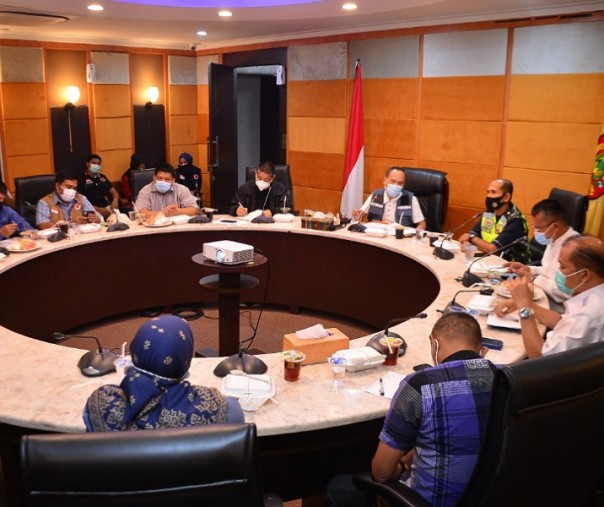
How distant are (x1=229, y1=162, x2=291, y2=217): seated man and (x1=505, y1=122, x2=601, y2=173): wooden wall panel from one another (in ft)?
6.67

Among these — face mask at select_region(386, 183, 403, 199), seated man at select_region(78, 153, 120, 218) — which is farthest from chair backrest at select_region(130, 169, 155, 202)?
face mask at select_region(386, 183, 403, 199)

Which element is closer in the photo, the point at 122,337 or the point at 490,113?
the point at 122,337

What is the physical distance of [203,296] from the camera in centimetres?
502

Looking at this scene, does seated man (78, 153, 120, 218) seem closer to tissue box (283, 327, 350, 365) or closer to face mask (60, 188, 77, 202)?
face mask (60, 188, 77, 202)

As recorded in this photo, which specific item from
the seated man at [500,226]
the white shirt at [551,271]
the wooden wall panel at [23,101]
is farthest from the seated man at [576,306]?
the wooden wall panel at [23,101]

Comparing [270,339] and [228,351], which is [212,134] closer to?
[270,339]

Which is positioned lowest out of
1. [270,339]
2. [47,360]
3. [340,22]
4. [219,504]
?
[270,339]

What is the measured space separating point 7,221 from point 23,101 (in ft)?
10.3

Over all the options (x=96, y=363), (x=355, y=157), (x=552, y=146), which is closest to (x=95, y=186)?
(x=355, y=157)

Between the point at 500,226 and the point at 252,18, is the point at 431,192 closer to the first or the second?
the point at 500,226

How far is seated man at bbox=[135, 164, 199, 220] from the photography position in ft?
16.7

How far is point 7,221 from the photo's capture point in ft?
14.6

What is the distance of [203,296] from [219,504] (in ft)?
12.8

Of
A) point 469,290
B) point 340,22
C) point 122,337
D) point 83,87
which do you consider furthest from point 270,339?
point 83,87
